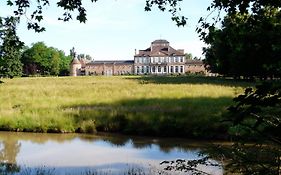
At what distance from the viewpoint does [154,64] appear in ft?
529

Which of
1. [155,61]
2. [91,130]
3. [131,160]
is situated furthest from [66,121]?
[155,61]

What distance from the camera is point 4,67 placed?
4922mm

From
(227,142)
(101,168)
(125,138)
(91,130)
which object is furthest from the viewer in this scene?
(91,130)

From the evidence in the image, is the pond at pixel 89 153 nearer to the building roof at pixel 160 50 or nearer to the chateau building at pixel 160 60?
the chateau building at pixel 160 60

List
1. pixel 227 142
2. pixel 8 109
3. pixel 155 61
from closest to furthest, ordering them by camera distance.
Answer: pixel 227 142 → pixel 8 109 → pixel 155 61

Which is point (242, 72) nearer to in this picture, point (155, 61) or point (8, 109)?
point (8, 109)

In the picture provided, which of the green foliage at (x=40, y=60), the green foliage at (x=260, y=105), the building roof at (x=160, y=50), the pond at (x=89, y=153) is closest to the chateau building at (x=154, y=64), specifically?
the building roof at (x=160, y=50)

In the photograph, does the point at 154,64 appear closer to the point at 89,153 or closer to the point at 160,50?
the point at 160,50

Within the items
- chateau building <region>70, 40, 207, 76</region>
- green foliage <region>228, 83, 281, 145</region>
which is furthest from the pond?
chateau building <region>70, 40, 207, 76</region>

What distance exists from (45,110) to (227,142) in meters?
10.8

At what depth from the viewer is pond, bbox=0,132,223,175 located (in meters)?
12.6

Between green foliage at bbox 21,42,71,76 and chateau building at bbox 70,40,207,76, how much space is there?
15.5 m

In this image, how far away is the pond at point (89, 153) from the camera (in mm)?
12611

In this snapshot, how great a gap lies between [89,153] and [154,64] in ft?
480
